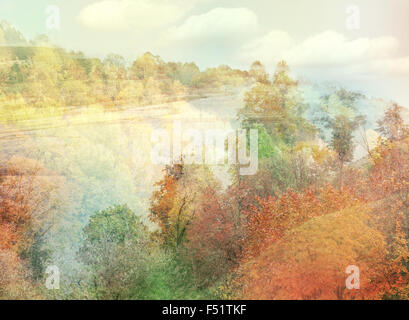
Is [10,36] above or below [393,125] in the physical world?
above

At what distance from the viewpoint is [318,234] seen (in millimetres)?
5773

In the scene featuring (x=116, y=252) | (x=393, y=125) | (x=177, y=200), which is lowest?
(x=116, y=252)

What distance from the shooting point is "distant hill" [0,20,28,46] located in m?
6.22

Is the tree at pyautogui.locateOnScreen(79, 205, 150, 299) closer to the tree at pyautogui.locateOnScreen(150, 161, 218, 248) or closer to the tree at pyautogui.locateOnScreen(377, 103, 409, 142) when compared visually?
the tree at pyautogui.locateOnScreen(150, 161, 218, 248)

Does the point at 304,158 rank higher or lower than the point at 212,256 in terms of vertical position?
higher

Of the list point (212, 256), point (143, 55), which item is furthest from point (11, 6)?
point (212, 256)

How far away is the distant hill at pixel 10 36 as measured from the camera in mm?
6223

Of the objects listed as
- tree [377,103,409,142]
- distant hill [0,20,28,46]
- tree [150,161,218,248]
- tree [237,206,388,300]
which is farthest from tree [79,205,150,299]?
tree [377,103,409,142]

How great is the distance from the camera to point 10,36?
6.28m

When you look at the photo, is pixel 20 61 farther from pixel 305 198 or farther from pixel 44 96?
pixel 305 198

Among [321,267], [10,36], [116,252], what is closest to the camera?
[321,267]

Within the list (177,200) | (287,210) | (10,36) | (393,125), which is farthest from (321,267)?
(10,36)

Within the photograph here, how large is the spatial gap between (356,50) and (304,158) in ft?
→ 6.47

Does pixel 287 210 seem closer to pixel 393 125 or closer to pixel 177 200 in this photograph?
pixel 177 200
